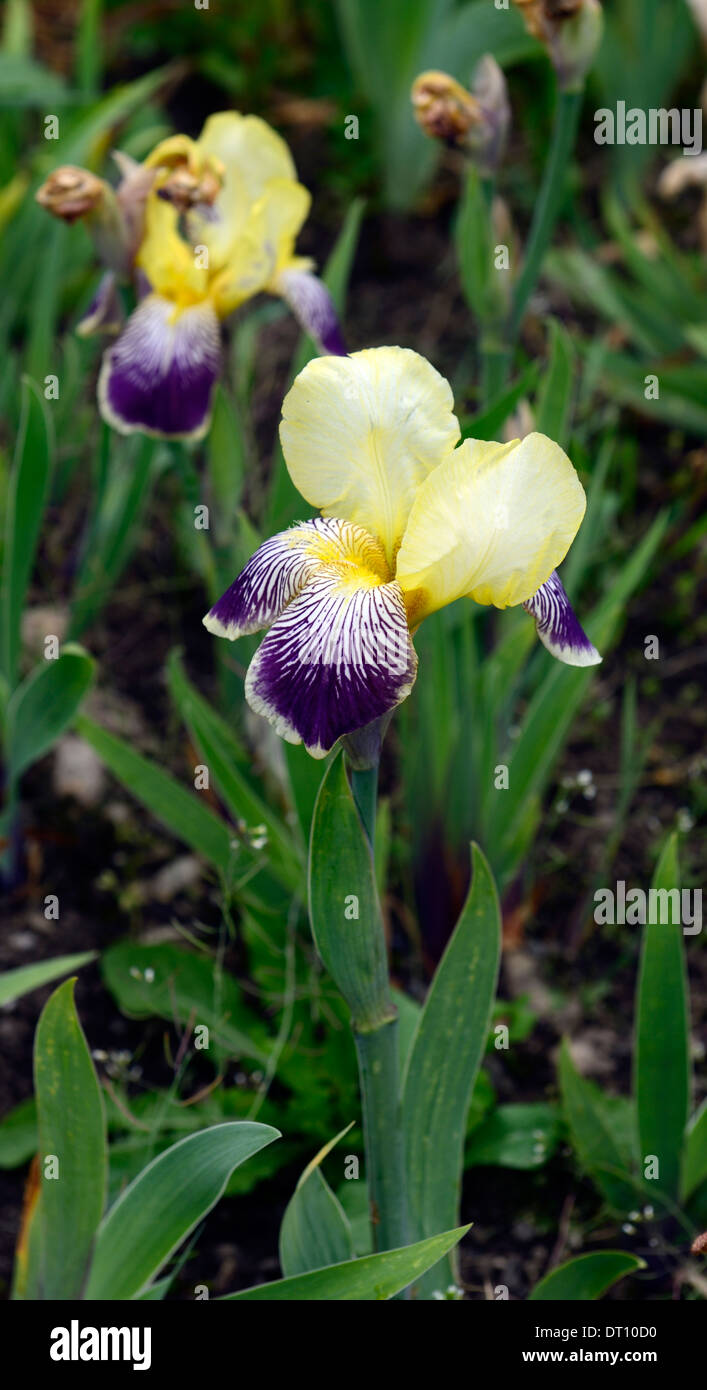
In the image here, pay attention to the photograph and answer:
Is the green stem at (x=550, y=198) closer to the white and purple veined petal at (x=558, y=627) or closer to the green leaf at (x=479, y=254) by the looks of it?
the green leaf at (x=479, y=254)

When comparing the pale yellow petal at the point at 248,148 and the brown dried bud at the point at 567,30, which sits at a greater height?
the brown dried bud at the point at 567,30

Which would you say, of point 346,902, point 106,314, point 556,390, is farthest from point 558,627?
point 106,314

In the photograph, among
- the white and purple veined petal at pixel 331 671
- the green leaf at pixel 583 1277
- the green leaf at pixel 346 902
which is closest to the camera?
the white and purple veined petal at pixel 331 671

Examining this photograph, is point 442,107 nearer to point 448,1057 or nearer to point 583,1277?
point 448,1057

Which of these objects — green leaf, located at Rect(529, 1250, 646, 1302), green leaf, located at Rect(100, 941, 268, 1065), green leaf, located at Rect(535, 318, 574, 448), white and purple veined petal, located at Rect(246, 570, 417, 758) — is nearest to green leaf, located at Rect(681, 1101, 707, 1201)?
green leaf, located at Rect(529, 1250, 646, 1302)

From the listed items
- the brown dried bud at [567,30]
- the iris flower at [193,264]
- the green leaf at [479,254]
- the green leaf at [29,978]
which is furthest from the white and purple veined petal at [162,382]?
the green leaf at [29,978]

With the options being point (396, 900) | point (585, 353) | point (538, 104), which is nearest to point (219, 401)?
point (396, 900)
